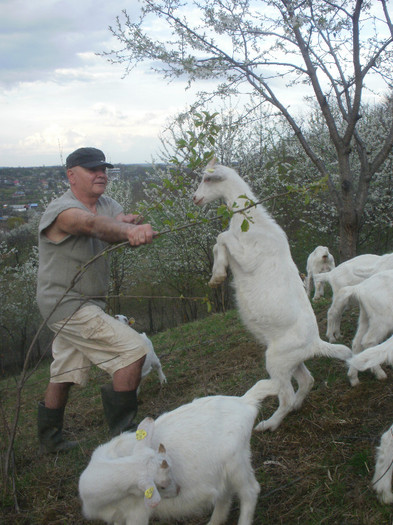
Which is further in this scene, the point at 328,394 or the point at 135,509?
the point at 328,394

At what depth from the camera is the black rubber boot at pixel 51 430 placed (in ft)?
13.2

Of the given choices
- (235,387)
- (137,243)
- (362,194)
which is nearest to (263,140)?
(362,194)

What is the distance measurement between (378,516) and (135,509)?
1.44m

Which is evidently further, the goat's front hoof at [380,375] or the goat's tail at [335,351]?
the goat's front hoof at [380,375]

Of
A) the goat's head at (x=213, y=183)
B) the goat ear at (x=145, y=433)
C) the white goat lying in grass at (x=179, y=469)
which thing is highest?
the goat's head at (x=213, y=183)

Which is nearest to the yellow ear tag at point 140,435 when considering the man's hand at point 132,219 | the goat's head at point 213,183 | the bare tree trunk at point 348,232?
the man's hand at point 132,219

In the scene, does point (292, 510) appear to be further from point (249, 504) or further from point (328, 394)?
point (328, 394)

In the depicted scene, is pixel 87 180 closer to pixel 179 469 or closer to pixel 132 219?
pixel 132 219

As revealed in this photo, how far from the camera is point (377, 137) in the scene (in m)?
18.3

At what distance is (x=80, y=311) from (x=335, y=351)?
2114 mm

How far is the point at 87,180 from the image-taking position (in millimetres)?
3893

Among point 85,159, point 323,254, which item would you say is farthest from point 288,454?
point 323,254

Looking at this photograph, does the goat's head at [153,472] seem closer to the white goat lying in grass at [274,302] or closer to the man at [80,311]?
the man at [80,311]

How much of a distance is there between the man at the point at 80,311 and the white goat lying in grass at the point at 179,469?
0.83 meters
